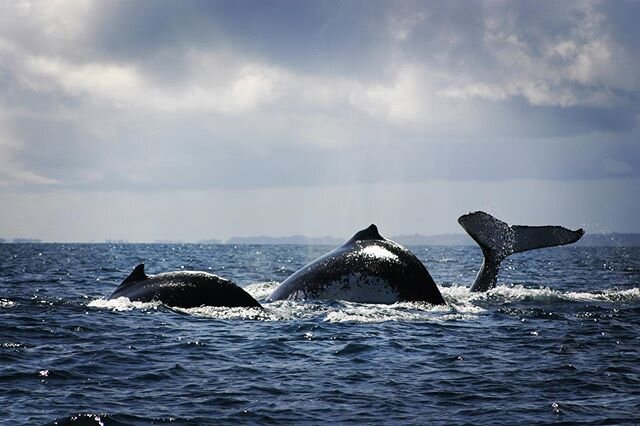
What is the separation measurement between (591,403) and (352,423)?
2.91 m

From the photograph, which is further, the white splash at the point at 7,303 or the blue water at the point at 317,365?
the white splash at the point at 7,303

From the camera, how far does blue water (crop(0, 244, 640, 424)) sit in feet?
28.6

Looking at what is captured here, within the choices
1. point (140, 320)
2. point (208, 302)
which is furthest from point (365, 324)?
point (140, 320)

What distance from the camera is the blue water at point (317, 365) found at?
343 inches

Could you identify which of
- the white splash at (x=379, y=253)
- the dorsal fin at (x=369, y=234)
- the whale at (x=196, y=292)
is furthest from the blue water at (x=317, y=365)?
the dorsal fin at (x=369, y=234)

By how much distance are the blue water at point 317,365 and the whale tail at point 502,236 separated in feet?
6.49

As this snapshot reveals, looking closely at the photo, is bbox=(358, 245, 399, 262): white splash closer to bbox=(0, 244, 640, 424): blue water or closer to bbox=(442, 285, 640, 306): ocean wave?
bbox=(0, 244, 640, 424): blue water

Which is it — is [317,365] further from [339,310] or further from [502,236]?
[502,236]

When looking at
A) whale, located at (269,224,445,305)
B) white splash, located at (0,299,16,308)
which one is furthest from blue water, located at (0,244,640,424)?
white splash, located at (0,299,16,308)

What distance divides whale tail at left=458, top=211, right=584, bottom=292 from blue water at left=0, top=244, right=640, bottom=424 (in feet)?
6.49

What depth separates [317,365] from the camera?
37.1 ft

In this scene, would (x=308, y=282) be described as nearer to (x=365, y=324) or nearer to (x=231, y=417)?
(x=365, y=324)

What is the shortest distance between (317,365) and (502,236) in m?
9.77

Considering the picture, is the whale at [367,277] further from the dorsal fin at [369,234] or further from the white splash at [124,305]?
the white splash at [124,305]
